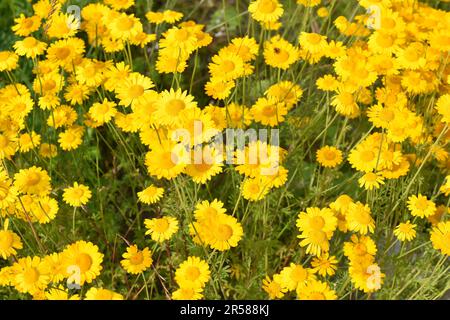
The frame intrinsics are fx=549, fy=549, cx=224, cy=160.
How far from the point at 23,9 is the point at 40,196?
4.22 feet

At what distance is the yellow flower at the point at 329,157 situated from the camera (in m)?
1.96

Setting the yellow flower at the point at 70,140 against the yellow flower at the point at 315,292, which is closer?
the yellow flower at the point at 315,292

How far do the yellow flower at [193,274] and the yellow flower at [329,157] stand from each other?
626 millimetres

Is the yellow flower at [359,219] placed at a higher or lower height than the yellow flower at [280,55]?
lower

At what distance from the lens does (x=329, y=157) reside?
6.49 ft

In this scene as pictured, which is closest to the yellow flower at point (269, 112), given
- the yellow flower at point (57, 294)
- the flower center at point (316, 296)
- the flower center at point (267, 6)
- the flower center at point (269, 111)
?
the flower center at point (269, 111)

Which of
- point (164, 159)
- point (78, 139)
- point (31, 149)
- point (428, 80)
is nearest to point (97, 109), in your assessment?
point (78, 139)

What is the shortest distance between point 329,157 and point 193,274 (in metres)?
0.71

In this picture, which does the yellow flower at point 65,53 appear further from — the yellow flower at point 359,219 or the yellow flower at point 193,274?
the yellow flower at point 359,219

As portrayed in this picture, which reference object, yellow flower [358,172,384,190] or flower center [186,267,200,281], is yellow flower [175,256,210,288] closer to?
flower center [186,267,200,281]

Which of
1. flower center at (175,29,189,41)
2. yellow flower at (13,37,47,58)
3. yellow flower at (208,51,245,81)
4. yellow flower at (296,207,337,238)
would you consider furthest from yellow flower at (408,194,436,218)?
yellow flower at (13,37,47,58)

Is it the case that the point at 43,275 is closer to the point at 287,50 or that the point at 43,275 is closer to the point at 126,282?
the point at 126,282

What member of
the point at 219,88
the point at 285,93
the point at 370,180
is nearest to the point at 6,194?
the point at 219,88

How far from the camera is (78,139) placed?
195 cm
